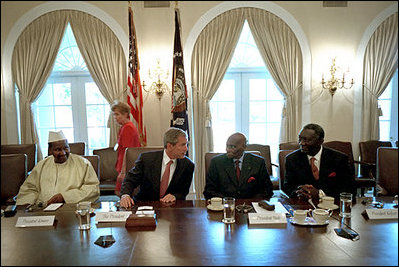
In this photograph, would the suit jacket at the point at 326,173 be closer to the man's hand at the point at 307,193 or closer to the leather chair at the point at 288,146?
the man's hand at the point at 307,193

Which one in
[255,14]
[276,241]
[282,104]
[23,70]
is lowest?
[276,241]

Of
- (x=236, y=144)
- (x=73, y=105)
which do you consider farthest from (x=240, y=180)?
(x=73, y=105)

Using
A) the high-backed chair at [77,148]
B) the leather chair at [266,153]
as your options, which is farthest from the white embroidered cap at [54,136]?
the leather chair at [266,153]

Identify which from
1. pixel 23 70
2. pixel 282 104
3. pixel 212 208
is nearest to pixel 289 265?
pixel 212 208

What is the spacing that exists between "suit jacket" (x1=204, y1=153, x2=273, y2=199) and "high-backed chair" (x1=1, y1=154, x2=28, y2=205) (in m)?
1.60

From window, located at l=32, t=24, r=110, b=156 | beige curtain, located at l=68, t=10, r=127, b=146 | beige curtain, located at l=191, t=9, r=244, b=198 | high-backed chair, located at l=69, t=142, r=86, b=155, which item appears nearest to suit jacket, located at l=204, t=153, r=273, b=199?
beige curtain, located at l=191, t=9, r=244, b=198

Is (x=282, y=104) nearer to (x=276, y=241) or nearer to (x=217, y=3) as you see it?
(x=217, y=3)

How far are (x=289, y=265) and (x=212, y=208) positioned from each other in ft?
2.33

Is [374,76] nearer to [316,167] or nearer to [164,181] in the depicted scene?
[316,167]

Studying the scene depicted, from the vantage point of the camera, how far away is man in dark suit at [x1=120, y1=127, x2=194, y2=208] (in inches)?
86.7

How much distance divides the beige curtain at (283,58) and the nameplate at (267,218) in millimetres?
3189

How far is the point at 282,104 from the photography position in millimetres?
4668

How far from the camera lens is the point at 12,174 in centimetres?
242

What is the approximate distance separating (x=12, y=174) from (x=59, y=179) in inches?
21.4
